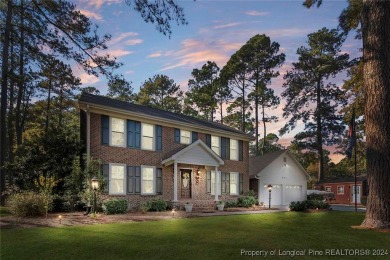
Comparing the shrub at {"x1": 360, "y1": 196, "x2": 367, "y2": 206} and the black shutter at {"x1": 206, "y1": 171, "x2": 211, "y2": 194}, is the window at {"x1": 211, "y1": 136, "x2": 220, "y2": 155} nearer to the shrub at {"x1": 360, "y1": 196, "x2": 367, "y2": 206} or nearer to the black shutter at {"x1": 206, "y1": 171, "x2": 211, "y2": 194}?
the black shutter at {"x1": 206, "y1": 171, "x2": 211, "y2": 194}

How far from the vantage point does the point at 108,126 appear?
734 inches

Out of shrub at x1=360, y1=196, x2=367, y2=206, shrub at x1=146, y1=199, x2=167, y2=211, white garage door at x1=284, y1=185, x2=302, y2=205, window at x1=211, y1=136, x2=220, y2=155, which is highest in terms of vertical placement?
window at x1=211, y1=136, x2=220, y2=155

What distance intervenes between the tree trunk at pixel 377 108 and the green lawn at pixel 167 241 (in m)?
1.08

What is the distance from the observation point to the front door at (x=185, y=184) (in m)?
22.2

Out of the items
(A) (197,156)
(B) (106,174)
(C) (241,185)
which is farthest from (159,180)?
(C) (241,185)

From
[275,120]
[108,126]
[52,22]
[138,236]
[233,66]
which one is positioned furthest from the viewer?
[275,120]

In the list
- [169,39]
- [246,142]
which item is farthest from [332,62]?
[169,39]

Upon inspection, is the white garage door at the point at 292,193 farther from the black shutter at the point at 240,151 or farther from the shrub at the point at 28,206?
the shrub at the point at 28,206

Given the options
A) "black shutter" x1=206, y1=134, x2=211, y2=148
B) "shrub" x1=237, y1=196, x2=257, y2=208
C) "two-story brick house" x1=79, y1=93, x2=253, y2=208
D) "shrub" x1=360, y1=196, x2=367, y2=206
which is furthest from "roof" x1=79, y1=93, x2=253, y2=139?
"shrub" x1=360, y1=196, x2=367, y2=206

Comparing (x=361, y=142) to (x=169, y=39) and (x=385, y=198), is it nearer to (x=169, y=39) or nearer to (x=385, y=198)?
(x=385, y=198)

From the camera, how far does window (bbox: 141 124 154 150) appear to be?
2035cm

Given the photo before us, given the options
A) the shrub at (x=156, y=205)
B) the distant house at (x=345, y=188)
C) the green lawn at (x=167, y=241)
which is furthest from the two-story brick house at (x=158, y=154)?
the distant house at (x=345, y=188)

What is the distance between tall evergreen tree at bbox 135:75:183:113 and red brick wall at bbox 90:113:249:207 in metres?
21.9

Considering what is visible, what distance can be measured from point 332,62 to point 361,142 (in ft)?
37.5
